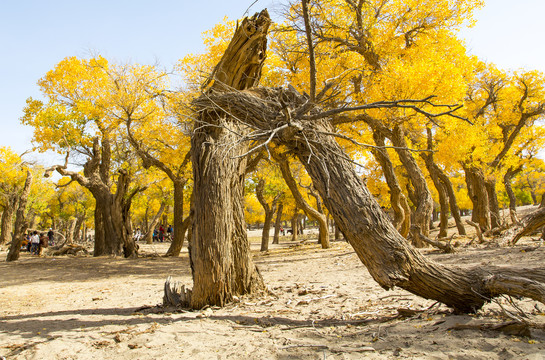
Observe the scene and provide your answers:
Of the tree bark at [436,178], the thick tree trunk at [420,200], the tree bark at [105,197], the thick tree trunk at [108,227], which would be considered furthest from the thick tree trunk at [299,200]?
the thick tree trunk at [108,227]

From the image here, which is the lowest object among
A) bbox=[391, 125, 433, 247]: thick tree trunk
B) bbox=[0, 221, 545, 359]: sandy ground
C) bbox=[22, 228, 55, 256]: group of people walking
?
bbox=[0, 221, 545, 359]: sandy ground

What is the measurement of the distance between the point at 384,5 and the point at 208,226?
29.8 feet

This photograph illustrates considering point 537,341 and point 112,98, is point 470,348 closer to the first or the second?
point 537,341

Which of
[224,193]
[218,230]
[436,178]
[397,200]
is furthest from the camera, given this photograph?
[436,178]

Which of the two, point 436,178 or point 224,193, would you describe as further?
point 436,178

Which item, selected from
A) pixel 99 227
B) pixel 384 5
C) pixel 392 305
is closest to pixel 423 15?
pixel 384 5

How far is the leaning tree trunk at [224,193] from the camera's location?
14.4 ft

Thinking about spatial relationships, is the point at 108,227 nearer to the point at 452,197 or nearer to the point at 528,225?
the point at 528,225

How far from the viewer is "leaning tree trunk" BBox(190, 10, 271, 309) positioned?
440 cm

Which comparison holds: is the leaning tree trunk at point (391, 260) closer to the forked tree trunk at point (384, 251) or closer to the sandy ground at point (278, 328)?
the forked tree trunk at point (384, 251)

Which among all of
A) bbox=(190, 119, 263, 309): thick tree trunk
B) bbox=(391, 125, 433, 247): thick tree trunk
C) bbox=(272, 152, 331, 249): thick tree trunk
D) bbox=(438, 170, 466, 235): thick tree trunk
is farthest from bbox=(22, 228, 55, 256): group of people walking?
bbox=(438, 170, 466, 235): thick tree trunk

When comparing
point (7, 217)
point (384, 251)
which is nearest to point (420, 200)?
point (384, 251)

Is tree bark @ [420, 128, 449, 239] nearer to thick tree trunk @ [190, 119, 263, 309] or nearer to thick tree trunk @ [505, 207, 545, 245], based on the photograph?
thick tree trunk @ [505, 207, 545, 245]

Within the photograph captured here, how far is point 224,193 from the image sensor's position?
15.2ft
